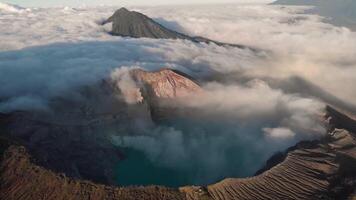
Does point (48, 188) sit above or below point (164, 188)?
below

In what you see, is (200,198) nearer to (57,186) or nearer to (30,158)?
(57,186)

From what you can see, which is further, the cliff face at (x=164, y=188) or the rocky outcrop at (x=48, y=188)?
the cliff face at (x=164, y=188)

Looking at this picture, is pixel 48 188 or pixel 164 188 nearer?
pixel 164 188

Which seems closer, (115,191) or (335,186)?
(115,191)

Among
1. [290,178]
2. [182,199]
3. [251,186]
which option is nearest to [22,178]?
[182,199]

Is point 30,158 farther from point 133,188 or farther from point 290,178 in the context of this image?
point 290,178

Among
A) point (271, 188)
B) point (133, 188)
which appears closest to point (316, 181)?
point (271, 188)

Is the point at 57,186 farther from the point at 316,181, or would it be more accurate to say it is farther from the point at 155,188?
the point at 316,181

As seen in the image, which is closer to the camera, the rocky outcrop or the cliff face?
the rocky outcrop

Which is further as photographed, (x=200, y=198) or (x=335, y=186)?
(x=335, y=186)
